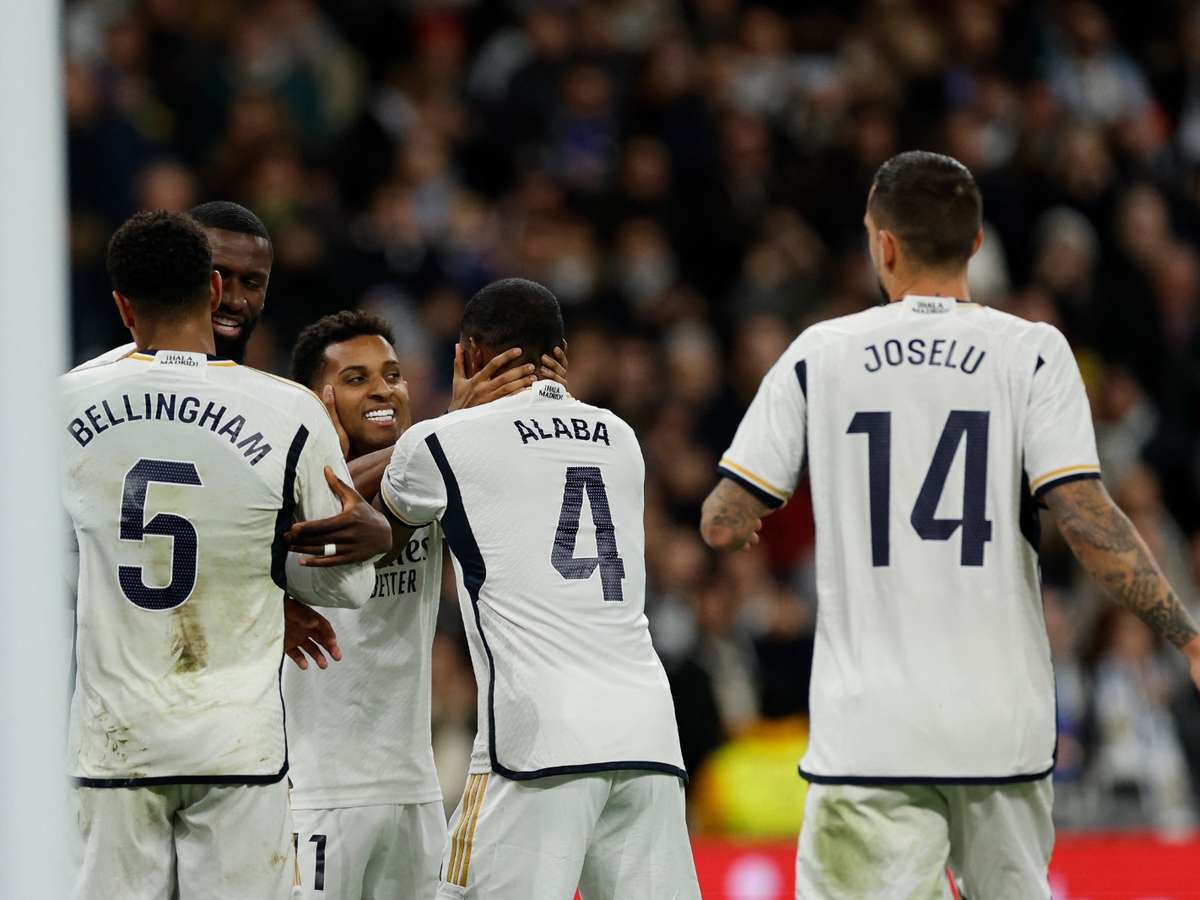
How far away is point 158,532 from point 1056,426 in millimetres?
2443

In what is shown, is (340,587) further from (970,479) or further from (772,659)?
(772,659)

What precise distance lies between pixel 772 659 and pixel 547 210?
4.13m

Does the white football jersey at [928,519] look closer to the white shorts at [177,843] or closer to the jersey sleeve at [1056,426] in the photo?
the jersey sleeve at [1056,426]

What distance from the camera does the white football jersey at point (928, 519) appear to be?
521 cm

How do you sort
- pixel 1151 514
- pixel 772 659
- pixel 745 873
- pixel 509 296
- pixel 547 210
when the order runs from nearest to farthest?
pixel 509 296
pixel 745 873
pixel 772 659
pixel 1151 514
pixel 547 210

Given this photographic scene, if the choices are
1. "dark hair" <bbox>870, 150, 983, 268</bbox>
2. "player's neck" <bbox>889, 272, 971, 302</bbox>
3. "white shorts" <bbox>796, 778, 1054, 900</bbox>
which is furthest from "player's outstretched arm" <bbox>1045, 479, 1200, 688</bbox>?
"dark hair" <bbox>870, 150, 983, 268</bbox>

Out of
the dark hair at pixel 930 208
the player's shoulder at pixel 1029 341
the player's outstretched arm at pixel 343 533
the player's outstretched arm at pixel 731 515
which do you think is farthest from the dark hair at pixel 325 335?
the player's shoulder at pixel 1029 341

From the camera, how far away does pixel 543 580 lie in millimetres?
5434

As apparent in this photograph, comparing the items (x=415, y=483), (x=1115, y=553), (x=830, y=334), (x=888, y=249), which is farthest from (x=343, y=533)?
(x=1115, y=553)

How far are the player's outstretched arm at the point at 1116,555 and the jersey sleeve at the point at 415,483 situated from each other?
1.71 meters

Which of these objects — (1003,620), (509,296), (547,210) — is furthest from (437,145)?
(1003,620)

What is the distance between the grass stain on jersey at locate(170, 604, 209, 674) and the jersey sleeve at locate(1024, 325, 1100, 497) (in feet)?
7.52

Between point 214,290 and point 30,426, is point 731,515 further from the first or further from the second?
point 30,426

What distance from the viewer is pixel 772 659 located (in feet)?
38.7
